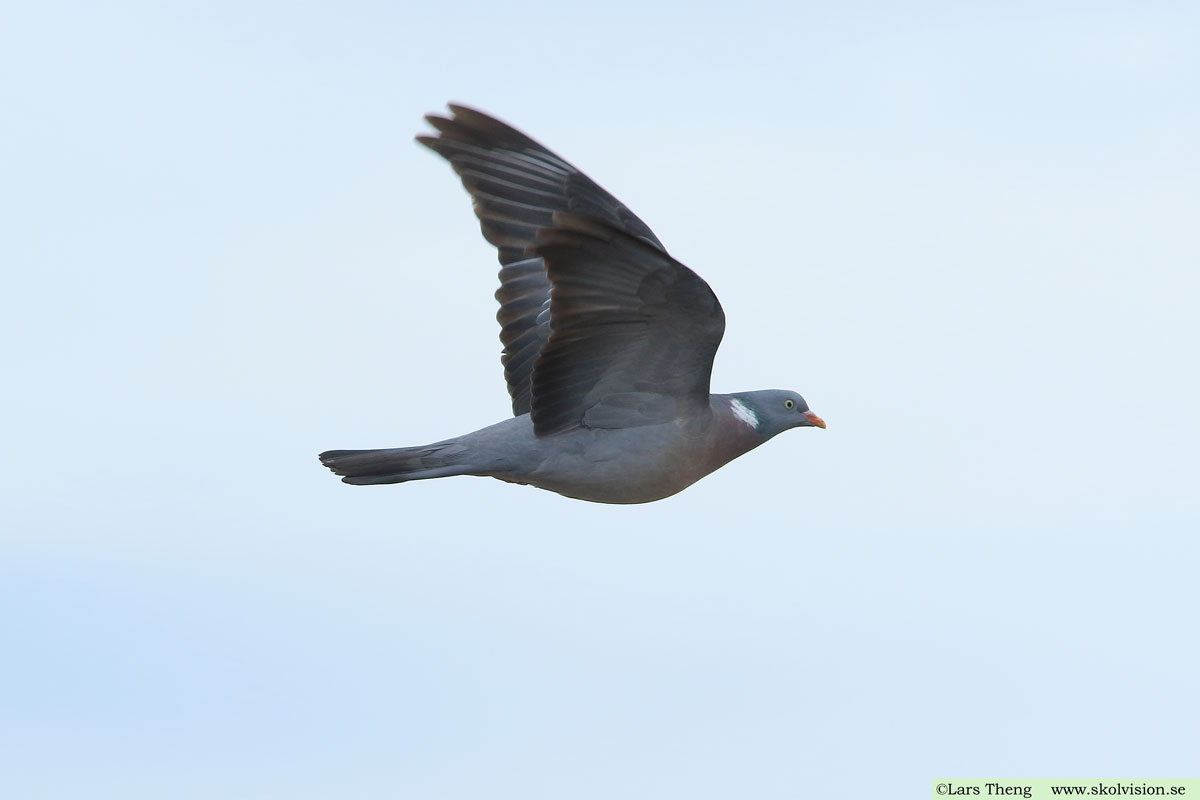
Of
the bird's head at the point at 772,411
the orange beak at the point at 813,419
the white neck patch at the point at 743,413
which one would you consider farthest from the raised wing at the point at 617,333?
the orange beak at the point at 813,419

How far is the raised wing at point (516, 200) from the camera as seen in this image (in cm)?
964

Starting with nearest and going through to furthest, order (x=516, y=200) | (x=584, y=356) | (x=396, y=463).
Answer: (x=584, y=356)
(x=396, y=463)
(x=516, y=200)

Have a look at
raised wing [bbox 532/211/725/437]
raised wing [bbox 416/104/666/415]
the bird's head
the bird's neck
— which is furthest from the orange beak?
raised wing [bbox 416/104/666/415]

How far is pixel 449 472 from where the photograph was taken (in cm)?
930

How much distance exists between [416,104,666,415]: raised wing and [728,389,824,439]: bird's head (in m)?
1.34

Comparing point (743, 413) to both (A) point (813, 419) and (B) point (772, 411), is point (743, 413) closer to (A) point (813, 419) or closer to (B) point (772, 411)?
(B) point (772, 411)

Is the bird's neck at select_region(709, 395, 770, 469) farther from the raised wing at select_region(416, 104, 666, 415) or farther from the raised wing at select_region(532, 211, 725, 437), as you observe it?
the raised wing at select_region(416, 104, 666, 415)

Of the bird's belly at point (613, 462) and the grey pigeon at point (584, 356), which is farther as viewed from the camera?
the bird's belly at point (613, 462)

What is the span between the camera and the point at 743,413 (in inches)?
393

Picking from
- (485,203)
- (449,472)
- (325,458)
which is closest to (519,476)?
(449,472)

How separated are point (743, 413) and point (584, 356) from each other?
1362 mm

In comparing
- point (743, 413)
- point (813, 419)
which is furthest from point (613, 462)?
point (813, 419)

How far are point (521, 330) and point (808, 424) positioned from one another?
6.49 feet

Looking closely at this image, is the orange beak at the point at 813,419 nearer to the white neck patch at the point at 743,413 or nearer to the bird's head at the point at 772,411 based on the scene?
the bird's head at the point at 772,411
